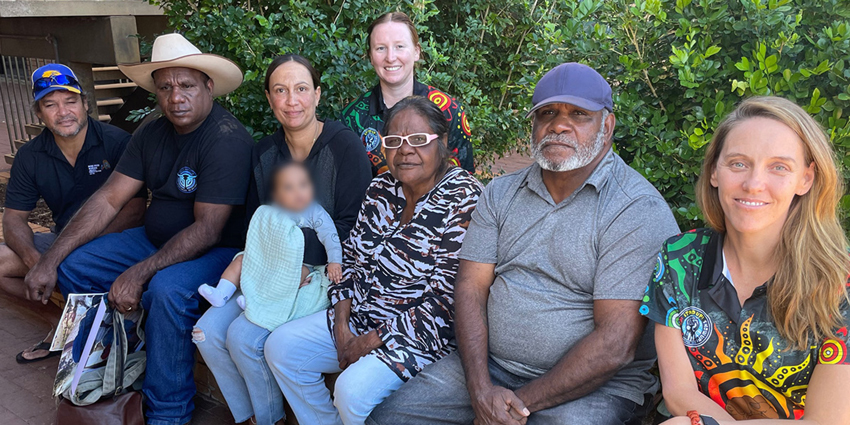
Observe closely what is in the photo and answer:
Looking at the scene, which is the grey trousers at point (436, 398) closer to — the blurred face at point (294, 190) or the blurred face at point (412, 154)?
the blurred face at point (412, 154)

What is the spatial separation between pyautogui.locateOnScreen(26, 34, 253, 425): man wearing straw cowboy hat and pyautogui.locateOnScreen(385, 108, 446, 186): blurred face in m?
1.21

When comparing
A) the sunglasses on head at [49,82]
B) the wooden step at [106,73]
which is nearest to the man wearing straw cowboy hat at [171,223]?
the sunglasses on head at [49,82]

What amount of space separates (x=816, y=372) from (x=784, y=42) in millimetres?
1339

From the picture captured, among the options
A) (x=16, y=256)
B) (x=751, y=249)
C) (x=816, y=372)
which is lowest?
(x=16, y=256)

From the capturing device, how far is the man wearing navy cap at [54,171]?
427 cm

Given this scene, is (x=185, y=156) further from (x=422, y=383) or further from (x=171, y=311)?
(x=422, y=383)

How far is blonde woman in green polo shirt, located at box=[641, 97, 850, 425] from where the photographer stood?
5.85 ft

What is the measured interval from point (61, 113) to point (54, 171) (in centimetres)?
41

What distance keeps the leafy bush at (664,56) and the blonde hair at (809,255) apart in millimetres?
671

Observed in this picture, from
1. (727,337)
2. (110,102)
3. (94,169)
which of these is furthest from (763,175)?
(110,102)

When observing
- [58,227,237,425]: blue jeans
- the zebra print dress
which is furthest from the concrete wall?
the zebra print dress

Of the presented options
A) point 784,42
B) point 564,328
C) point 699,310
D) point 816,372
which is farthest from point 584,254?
point 784,42

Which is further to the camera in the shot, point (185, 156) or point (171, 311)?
point (185, 156)

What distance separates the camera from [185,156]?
3.74 meters
